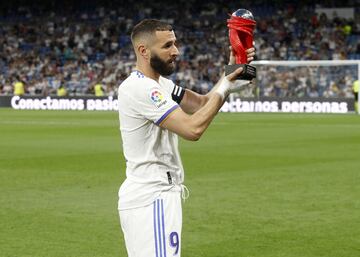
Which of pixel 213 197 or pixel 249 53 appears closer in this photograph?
pixel 249 53

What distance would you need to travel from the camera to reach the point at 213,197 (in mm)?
11812

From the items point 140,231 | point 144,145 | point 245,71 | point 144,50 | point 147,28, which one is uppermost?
point 147,28

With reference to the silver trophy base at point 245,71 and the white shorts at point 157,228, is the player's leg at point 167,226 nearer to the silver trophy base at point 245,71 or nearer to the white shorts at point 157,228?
the white shorts at point 157,228

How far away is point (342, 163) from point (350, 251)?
8.22m

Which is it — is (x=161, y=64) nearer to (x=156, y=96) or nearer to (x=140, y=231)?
(x=156, y=96)

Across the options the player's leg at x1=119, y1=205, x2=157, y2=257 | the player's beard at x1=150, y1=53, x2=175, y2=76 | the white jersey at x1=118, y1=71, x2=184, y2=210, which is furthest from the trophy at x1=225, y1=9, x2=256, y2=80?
the player's leg at x1=119, y1=205, x2=157, y2=257

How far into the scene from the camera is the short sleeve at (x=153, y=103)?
4754 millimetres

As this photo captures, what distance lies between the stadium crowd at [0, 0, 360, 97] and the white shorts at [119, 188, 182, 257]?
117 ft

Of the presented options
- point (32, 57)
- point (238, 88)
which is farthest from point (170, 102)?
point (32, 57)

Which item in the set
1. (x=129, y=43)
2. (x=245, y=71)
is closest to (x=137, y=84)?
(x=245, y=71)

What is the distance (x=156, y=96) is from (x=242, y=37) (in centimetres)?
56

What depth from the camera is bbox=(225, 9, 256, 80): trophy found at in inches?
185

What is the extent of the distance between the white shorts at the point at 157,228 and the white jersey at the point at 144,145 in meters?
0.05

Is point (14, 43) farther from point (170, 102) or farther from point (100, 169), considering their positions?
point (170, 102)
